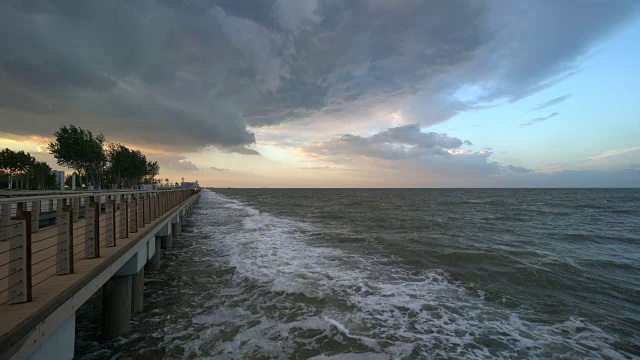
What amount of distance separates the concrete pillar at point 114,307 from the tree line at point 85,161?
43100 mm

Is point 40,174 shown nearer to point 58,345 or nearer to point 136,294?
point 136,294

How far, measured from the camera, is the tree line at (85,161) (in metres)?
40.6

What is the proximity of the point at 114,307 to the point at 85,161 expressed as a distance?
150ft

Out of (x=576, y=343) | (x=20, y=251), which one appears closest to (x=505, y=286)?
(x=576, y=343)

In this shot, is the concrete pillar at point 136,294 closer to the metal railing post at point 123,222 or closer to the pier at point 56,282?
the pier at point 56,282

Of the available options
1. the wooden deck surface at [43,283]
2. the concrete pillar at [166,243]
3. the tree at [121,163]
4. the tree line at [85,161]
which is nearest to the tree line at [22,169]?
the tree line at [85,161]

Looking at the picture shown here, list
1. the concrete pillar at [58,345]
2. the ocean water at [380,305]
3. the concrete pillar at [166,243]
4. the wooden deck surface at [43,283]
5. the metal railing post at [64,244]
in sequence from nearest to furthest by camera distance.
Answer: the wooden deck surface at [43,283] → the concrete pillar at [58,345] → the metal railing post at [64,244] → the ocean water at [380,305] → the concrete pillar at [166,243]

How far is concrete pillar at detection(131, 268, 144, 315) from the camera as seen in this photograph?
7781 mm

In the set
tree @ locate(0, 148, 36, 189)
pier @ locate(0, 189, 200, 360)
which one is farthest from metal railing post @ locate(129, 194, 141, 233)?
tree @ locate(0, 148, 36, 189)

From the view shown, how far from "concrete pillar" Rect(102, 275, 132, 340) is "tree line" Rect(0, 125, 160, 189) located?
43100 millimetres

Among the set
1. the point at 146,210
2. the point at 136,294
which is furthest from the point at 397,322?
the point at 146,210

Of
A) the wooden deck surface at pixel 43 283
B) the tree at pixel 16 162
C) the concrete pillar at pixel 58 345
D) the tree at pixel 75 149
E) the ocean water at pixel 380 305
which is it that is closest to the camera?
the wooden deck surface at pixel 43 283

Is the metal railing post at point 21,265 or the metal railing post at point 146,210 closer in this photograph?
the metal railing post at point 21,265

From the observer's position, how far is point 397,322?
302 inches
